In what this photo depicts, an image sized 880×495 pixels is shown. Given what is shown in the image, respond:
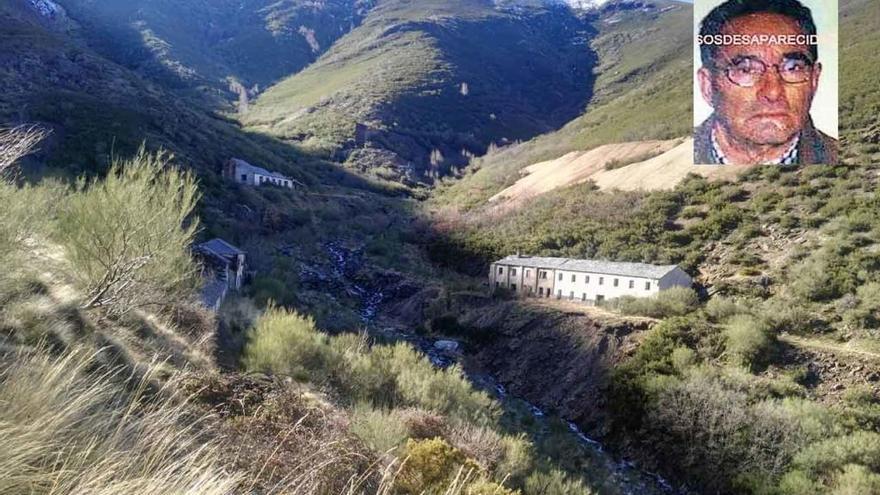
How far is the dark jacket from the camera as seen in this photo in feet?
70.6

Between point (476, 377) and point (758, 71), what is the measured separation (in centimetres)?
1397

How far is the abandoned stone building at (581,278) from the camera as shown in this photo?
25.0m

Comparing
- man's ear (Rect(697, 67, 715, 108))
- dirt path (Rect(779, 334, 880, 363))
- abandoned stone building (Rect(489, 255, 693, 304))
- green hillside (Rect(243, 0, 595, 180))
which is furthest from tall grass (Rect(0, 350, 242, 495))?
green hillside (Rect(243, 0, 595, 180))

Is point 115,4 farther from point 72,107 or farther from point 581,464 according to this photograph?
point 581,464

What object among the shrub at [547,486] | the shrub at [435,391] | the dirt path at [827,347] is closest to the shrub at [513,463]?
the shrub at [547,486]

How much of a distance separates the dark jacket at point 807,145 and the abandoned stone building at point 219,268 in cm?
1801

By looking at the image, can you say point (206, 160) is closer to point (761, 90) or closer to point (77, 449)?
point (761, 90)

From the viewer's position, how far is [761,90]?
18.3 meters

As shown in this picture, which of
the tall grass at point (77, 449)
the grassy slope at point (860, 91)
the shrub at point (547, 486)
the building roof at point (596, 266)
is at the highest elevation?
the grassy slope at point (860, 91)

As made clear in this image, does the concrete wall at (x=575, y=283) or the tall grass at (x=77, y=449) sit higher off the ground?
the tall grass at (x=77, y=449)

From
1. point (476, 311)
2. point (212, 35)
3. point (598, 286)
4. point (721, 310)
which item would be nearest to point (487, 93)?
point (212, 35)

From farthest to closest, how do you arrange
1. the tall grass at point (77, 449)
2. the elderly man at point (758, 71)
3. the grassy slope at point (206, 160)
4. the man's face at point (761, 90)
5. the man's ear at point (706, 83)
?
the grassy slope at point (206, 160), the man's ear at point (706, 83), the man's face at point (761, 90), the elderly man at point (758, 71), the tall grass at point (77, 449)

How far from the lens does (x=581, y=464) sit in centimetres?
1464

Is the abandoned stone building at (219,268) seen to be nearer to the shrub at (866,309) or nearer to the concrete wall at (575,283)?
the concrete wall at (575,283)
